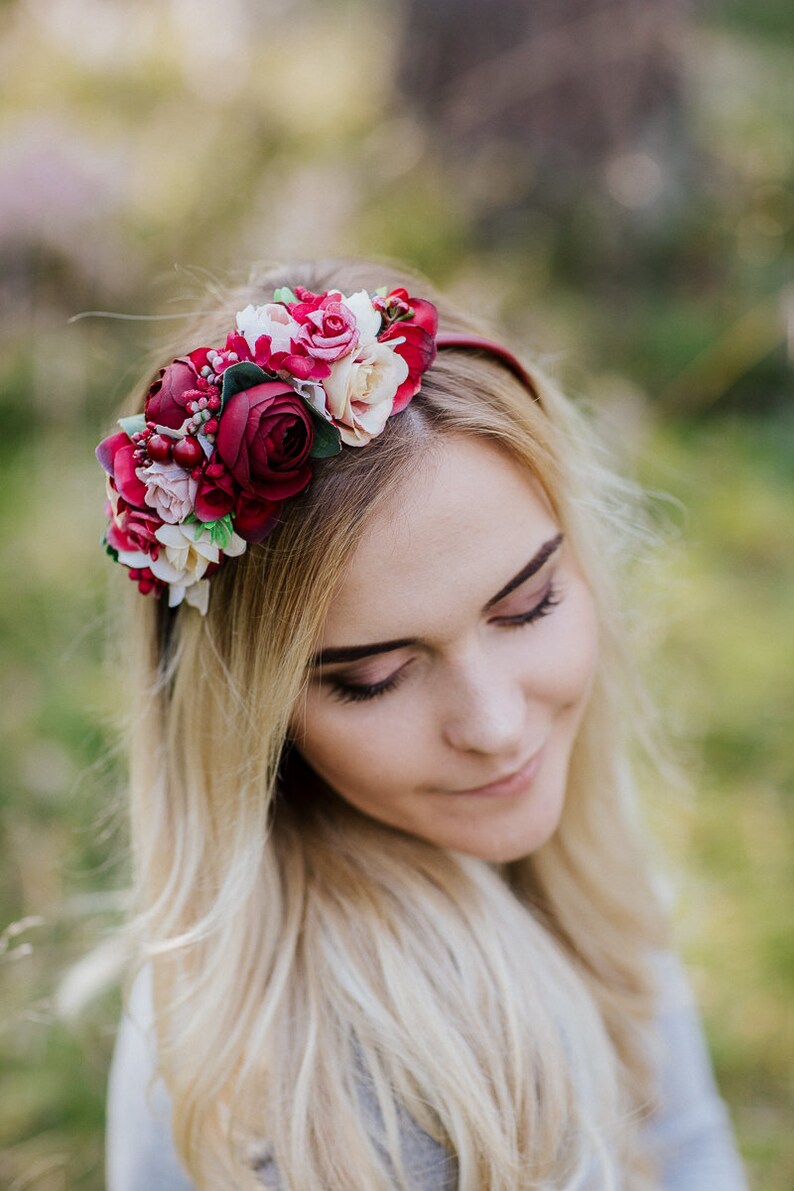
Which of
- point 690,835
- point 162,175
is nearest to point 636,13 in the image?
point 162,175

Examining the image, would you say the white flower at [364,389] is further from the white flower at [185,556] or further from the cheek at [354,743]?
the cheek at [354,743]

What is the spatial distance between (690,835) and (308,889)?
1.94 meters

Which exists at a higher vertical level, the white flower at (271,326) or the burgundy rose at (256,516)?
the white flower at (271,326)

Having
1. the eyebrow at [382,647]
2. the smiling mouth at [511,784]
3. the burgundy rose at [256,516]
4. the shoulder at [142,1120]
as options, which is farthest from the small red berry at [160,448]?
the shoulder at [142,1120]

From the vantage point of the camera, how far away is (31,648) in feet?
13.0

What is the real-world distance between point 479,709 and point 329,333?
0.54 metres

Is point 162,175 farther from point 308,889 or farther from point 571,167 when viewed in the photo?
point 308,889

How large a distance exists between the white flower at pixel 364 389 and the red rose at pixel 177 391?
159 mm

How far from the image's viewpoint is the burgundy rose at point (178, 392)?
1.37 m

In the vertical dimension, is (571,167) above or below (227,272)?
above

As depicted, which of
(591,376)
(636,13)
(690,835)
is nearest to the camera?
(690,835)

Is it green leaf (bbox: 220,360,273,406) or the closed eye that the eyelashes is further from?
green leaf (bbox: 220,360,273,406)

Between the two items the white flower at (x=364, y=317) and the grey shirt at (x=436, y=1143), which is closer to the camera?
the white flower at (x=364, y=317)

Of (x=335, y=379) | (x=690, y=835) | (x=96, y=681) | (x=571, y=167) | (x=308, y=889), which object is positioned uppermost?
(x=571, y=167)
